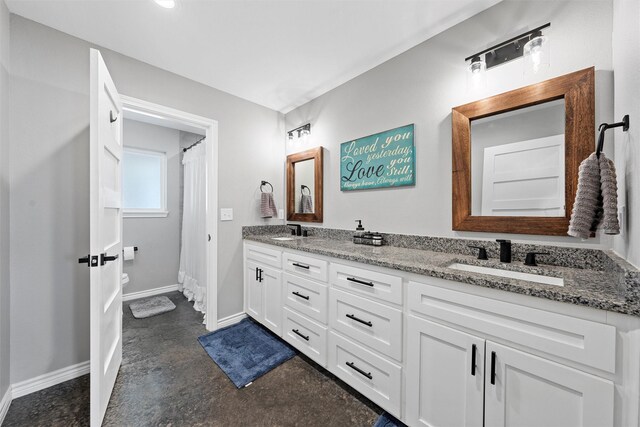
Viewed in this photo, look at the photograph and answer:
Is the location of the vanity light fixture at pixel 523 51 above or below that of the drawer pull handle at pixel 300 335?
above

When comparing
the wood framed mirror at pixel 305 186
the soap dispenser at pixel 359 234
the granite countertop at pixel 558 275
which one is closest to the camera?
the granite countertop at pixel 558 275

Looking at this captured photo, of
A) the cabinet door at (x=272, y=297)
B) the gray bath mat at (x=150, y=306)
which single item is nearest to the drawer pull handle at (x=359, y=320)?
the cabinet door at (x=272, y=297)

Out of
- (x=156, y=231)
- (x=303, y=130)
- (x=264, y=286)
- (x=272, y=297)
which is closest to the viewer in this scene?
(x=272, y=297)

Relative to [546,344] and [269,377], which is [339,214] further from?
[546,344]

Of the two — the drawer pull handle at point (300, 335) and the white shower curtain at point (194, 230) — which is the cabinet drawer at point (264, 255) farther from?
the white shower curtain at point (194, 230)

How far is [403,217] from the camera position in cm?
191

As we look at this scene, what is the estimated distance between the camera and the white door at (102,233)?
4.04 feet

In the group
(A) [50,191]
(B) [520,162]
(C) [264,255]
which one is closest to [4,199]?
(A) [50,191]

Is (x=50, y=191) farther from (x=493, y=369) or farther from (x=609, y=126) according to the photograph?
(x=609, y=126)

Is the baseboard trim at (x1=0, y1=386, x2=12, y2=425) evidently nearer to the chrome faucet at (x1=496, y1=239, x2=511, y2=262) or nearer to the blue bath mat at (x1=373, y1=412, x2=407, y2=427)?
the blue bath mat at (x1=373, y1=412, x2=407, y2=427)

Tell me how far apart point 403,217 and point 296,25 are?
1.57 m

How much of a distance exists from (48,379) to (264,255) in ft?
5.37

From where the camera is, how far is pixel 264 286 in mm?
2293

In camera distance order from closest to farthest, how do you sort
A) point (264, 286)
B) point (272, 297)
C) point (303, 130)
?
point (272, 297)
point (264, 286)
point (303, 130)
